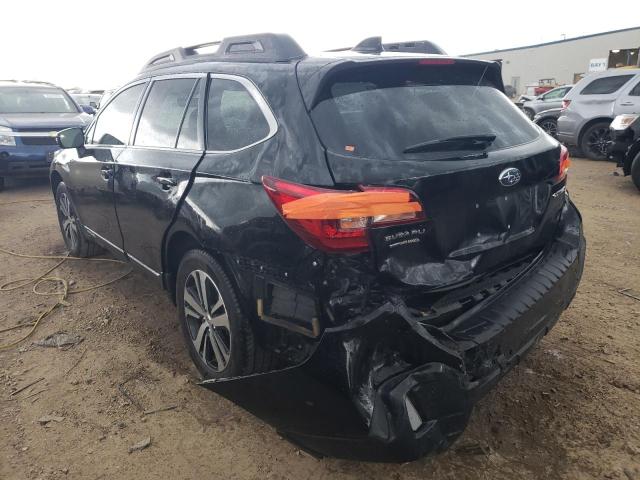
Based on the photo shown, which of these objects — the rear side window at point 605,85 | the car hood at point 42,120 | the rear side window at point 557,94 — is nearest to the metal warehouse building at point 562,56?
the rear side window at point 557,94

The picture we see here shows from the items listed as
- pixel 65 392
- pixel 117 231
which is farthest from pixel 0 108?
pixel 65 392

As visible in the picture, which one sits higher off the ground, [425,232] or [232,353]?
[425,232]

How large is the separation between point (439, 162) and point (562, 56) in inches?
1921

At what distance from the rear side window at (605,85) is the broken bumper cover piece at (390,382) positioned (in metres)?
10.1

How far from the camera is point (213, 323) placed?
263 cm

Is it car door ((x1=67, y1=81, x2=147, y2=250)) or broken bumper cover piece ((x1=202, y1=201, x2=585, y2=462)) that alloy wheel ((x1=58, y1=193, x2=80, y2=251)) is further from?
broken bumper cover piece ((x1=202, y1=201, x2=585, y2=462))

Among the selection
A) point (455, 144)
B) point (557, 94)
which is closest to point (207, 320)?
point (455, 144)

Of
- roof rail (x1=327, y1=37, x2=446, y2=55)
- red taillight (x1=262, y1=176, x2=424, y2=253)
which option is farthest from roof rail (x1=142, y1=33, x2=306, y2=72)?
red taillight (x1=262, y1=176, x2=424, y2=253)

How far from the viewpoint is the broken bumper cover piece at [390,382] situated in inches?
65.9

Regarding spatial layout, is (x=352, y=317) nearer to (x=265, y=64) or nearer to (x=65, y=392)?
(x=265, y=64)

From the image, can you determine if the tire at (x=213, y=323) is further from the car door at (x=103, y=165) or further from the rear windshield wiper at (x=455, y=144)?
the car door at (x=103, y=165)

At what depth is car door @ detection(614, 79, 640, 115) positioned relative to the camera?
9.62 meters

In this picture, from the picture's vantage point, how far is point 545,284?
7.45 feet

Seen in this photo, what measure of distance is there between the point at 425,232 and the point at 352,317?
1.42 ft
